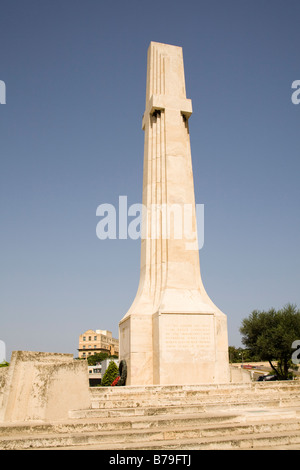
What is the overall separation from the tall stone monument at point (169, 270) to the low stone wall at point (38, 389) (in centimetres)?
709

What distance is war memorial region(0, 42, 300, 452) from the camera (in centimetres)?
579

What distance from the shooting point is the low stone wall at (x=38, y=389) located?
6781 mm

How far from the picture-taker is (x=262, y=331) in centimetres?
3219

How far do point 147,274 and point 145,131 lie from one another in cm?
662

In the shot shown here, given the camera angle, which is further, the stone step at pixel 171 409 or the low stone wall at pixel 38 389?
the stone step at pixel 171 409

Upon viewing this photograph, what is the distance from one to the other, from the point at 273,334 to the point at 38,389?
2685 cm

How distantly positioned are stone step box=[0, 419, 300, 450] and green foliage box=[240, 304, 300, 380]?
25615 mm

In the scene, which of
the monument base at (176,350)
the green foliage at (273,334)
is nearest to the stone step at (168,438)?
the monument base at (176,350)

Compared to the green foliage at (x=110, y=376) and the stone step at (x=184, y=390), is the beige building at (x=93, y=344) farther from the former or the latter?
the stone step at (x=184, y=390)

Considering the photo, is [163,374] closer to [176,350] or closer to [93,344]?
[176,350]

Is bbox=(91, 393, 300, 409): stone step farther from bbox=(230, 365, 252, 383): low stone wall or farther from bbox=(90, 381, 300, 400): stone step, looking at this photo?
bbox=(230, 365, 252, 383): low stone wall

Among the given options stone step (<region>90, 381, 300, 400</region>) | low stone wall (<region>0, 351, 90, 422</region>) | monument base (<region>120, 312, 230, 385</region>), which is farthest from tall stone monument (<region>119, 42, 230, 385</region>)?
low stone wall (<region>0, 351, 90, 422</region>)

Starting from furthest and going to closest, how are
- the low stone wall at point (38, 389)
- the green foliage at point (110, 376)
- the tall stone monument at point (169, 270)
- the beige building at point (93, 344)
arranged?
the beige building at point (93, 344) → the green foliage at point (110, 376) → the tall stone monument at point (169, 270) → the low stone wall at point (38, 389)

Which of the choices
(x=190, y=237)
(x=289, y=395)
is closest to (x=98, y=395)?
(x=289, y=395)
